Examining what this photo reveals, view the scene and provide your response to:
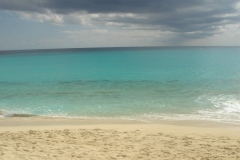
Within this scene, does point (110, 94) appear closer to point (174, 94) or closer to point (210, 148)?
point (174, 94)

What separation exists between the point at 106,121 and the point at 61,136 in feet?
11.2

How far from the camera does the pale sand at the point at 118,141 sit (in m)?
7.39

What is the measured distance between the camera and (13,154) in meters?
7.28

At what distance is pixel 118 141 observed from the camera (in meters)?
8.84

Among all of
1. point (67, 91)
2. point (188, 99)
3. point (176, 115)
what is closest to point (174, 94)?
point (188, 99)

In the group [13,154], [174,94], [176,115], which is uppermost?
[174,94]

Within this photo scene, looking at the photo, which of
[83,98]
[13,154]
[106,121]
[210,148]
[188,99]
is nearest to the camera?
[13,154]

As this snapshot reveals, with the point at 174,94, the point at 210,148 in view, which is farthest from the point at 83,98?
the point at 210,148

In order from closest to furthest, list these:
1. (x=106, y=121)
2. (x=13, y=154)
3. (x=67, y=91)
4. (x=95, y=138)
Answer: (x=13, y=154)
(x=95, y=138)
(x=106, y=121)
(x=67, y=91)

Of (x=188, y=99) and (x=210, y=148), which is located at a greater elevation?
(x=188, y=99)

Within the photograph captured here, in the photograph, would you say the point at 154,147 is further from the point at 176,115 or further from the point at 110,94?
the point at 110,94

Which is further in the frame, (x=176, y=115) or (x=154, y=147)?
(x=176, y=115)

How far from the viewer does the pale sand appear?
24.3ft

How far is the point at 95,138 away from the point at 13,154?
3.13 metres
